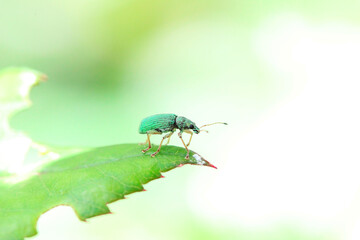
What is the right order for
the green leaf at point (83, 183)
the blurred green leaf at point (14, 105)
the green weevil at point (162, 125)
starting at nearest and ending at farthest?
1. the green leaf at point (83, 183)
2. the blurred green leaf at point (14, 105)
3. the green weevil at point (162, 125)

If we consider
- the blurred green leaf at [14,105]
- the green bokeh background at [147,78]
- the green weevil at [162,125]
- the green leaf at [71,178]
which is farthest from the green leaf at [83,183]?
the green bokeh background at [147,78]

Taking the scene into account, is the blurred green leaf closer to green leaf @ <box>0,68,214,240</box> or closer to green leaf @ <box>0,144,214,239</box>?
green leaf @ <box>0,68,214,240</box>

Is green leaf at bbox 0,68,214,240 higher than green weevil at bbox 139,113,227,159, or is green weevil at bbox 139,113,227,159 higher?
green weevil at bbox 139,113,227,159

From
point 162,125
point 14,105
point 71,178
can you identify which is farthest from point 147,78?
point 71,178

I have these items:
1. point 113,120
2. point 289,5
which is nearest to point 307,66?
point 289,5

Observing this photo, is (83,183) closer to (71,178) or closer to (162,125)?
(71,178)

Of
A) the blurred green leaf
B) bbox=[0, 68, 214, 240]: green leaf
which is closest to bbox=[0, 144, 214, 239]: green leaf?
bbox=[0, 68, 214, 240]: green leaf

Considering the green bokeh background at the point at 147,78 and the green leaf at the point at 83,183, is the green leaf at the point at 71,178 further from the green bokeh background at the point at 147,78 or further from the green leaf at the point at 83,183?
the green bokeh background at the point at 147,78
